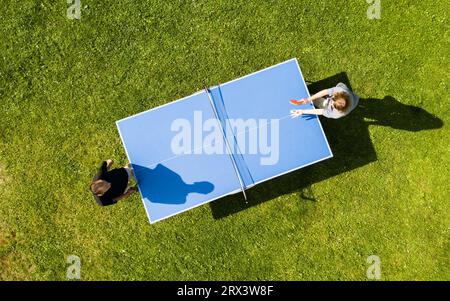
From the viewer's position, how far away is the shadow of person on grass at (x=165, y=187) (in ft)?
23.0

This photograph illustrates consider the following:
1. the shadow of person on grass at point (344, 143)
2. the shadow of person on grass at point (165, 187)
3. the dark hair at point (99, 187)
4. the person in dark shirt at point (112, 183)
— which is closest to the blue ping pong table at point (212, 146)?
the shadow of person on grass at point (165, 187)

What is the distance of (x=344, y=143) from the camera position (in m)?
8.23

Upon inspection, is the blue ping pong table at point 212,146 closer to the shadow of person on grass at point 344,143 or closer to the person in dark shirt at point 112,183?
the person in dark shirt at point 112,183

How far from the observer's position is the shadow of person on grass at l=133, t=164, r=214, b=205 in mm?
7008

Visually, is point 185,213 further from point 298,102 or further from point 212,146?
point 298,102

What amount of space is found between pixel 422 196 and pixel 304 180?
227 cm

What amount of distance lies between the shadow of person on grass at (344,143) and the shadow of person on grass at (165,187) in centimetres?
127

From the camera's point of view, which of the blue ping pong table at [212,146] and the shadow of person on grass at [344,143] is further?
the shadow of person on grass at [344,143]

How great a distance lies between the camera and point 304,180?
823 cm

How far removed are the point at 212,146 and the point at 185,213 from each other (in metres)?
1.83

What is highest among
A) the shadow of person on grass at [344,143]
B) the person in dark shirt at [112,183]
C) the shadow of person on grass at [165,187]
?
the person in dark shirt at [112,183]

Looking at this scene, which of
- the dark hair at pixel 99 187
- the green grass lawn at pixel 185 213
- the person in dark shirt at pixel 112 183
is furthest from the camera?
the green grass lawn at pixel 185 213

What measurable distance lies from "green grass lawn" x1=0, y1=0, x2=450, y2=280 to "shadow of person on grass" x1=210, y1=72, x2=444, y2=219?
0.02 metres
